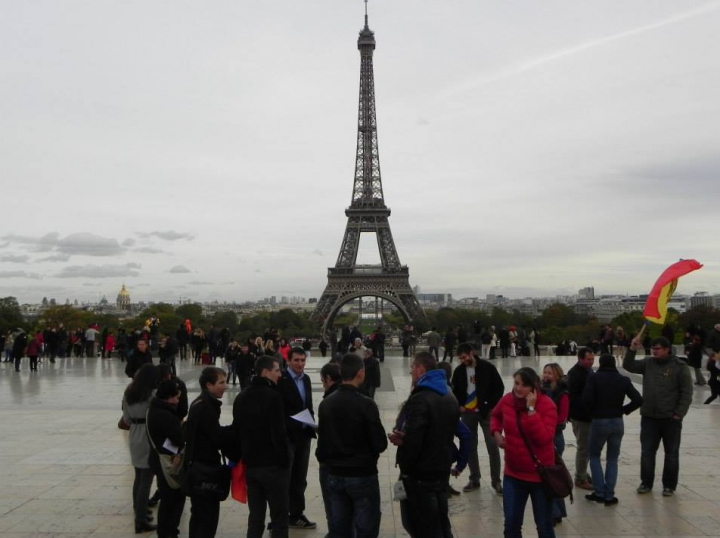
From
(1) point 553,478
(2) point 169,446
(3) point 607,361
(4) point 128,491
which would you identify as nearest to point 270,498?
(2) point 169,446

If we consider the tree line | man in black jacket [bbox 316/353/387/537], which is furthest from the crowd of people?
the tree line

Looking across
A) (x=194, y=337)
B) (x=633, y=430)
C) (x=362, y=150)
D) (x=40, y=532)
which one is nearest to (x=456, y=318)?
(x=362, y=150)

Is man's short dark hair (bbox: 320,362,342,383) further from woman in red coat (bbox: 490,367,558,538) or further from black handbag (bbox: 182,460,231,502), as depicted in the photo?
woman in red coat (bbox: 490,367,558,538)

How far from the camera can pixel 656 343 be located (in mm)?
7293

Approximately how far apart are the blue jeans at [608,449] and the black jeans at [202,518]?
3926mm

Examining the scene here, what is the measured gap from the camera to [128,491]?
24.7 feet

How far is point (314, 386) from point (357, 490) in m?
12.6

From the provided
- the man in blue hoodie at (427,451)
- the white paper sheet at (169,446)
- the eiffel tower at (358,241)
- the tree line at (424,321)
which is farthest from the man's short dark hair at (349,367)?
the eiffel tower at (358,241)

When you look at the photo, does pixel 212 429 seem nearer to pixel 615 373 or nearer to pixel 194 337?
pixel 615 373

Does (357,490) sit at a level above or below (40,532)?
above

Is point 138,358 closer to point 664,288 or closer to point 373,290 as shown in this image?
point 664,288

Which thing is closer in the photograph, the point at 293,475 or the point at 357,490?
the point at 357,490

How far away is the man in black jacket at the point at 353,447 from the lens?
4.77m

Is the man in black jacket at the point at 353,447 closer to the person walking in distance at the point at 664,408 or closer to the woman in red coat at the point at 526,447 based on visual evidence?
the woman in red coat at the point at 526,447
